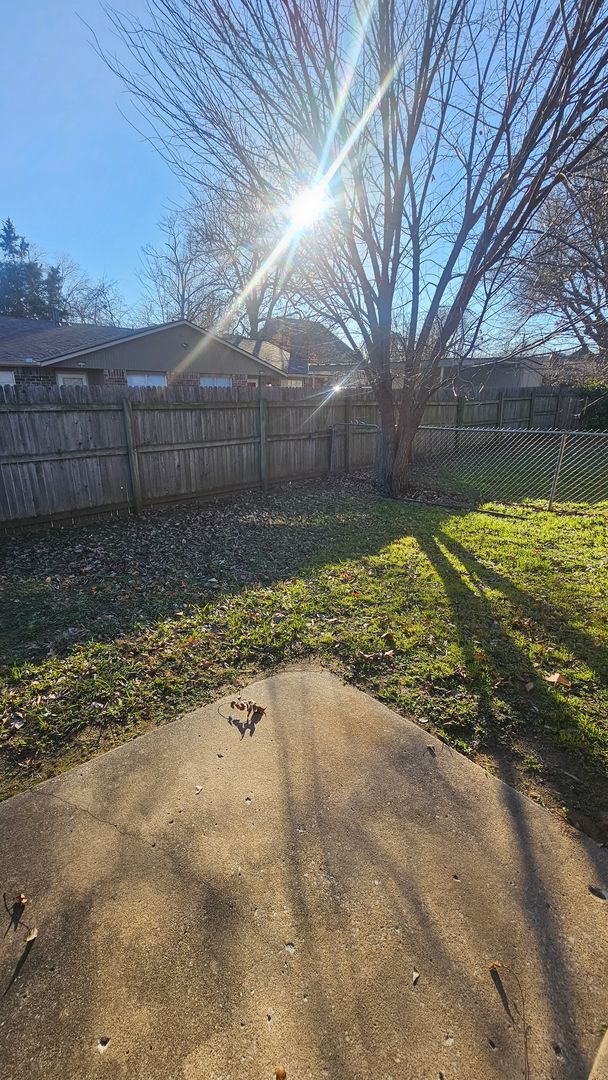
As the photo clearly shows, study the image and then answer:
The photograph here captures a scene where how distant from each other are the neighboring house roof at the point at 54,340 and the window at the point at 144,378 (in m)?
1.18

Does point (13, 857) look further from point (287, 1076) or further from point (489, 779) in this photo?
point (489, 779)

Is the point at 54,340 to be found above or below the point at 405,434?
above

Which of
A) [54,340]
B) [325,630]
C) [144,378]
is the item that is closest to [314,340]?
[325,630]

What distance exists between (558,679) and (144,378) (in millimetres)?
16686

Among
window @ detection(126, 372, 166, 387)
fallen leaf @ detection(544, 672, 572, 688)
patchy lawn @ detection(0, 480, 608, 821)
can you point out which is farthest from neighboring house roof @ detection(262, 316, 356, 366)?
window @ detection(126, 372, 166, 387)

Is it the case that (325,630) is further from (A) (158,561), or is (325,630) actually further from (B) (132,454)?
(B) (132,454)

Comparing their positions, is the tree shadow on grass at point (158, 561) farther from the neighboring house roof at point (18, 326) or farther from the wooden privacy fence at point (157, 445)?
the neighboring house roof at point (18, 326)

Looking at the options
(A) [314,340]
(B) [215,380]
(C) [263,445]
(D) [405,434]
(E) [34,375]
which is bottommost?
(C) [263,445]

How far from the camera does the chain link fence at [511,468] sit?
876cm

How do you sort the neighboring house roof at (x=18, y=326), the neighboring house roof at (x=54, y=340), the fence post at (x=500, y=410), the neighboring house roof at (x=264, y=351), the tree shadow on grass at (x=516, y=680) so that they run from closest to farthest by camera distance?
the tree shadow on grass at (x=516, y=680)
the neighboring house roof at (x=54, y=340)
the fence post at (x=500, y=410)
the neighboring house roof at (x=18, y=326)
the neighboring house roof at (x=264, y=351)

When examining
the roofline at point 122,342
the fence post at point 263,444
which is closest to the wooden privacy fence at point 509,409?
the fence post at point 263,444

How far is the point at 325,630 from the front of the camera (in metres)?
3.91

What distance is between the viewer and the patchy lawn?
8.96 feet

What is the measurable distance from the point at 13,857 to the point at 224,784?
90 centimetres
